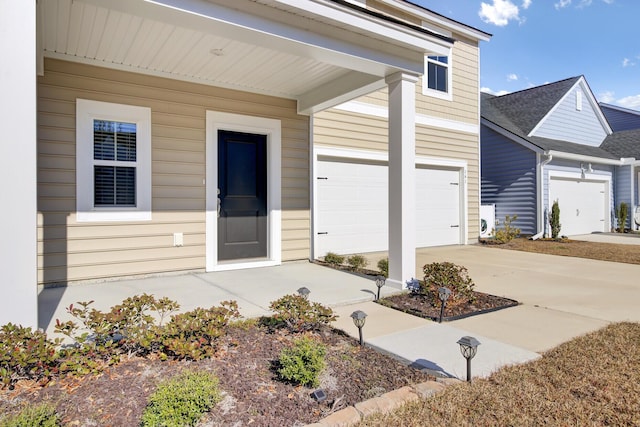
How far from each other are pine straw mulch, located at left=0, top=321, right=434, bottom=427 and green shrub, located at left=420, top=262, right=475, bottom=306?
1583 mm

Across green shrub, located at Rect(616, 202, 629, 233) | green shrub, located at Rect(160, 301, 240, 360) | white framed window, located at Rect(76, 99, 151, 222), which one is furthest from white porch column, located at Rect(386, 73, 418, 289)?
green shrub, located at Rect(616, 202, 629, 233)

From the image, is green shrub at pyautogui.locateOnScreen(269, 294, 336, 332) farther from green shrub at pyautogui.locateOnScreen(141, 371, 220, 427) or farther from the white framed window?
the white framed window

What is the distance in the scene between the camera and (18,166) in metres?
2.60

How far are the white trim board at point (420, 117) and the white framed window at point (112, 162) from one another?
3.49 metres

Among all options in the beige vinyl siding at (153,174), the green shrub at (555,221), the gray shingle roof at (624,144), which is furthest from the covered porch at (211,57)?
the gray shingle roof at (624,144)

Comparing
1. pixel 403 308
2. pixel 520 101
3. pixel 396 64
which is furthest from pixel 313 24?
pixel 520 101

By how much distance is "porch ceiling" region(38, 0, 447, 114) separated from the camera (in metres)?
3.50

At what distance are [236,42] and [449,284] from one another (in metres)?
3.47

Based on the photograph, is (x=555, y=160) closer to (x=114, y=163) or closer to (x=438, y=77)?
(x=438, y=77)

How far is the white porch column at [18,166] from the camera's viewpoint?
8.39ft

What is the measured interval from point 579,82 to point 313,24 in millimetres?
13188

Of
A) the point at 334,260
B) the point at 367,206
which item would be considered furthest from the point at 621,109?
the point at 334,260

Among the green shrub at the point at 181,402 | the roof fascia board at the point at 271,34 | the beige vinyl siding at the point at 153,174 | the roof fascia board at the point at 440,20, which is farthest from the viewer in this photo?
the roof fascia board at the point at 440,20

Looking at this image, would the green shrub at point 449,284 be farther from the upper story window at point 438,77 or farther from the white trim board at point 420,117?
the upper story window at point 438,77
